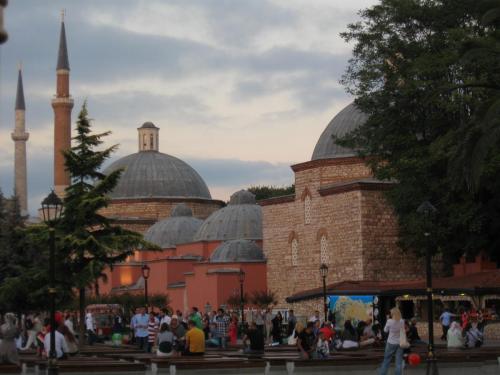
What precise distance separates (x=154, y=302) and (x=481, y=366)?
35.3 m

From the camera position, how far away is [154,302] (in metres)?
50.9

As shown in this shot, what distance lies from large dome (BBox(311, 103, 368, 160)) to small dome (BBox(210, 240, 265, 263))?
6.24 meters

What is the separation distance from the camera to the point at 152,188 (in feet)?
222

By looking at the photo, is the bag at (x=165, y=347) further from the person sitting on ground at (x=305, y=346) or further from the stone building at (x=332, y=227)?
the stone building at (x=332, y=227)

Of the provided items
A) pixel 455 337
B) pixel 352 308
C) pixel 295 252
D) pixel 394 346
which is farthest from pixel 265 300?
pixel 394 346

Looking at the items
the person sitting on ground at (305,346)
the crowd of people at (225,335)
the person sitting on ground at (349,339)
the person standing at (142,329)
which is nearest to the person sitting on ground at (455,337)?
the crowd of people at (225,335)

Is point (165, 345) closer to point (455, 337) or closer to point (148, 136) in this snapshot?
point (455, 337)

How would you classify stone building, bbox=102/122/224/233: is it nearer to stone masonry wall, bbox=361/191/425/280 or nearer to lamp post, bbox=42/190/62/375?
stone masonry wall, bbox=361/191/425/280

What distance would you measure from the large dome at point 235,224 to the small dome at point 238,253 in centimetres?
414

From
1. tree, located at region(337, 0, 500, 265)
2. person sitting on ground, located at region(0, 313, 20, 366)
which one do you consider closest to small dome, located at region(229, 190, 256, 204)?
tree, located at region(337, 0, 500, 265)

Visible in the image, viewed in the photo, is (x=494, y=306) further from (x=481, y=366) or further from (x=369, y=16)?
(x=481, y=366)

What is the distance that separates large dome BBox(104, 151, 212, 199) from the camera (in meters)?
67.2

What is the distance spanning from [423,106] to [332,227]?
8216mm

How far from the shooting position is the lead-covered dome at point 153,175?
6731 cm
